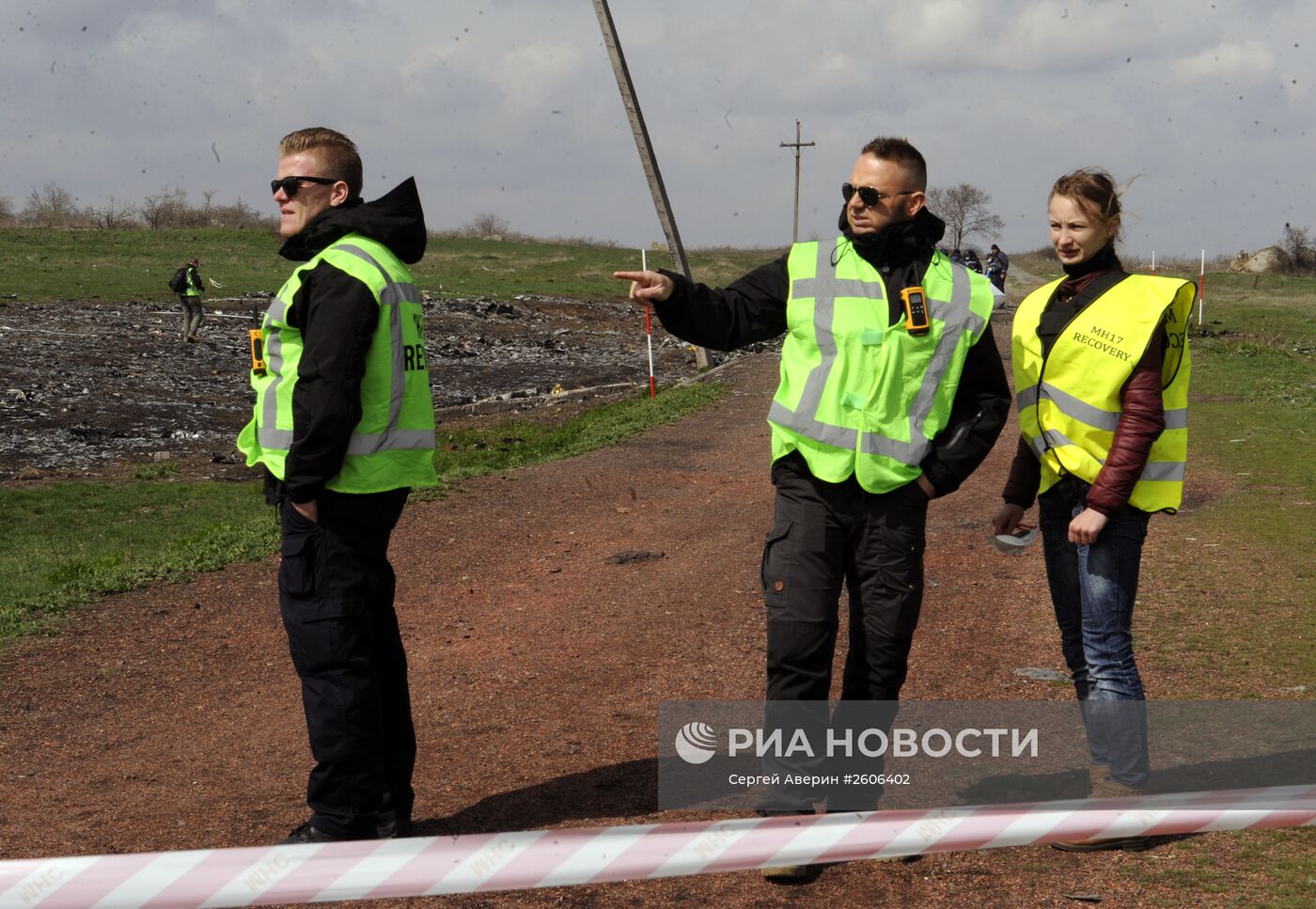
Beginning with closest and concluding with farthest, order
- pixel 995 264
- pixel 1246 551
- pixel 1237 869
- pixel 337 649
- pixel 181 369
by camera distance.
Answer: pixel 1237 869 < pixel 337 649 < pixel 1246 551 < pixel 181 369 < pixel 995 264

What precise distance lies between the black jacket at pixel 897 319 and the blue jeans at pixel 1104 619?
1.03ft

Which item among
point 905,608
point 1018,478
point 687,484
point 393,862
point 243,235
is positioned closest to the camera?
point 393,862

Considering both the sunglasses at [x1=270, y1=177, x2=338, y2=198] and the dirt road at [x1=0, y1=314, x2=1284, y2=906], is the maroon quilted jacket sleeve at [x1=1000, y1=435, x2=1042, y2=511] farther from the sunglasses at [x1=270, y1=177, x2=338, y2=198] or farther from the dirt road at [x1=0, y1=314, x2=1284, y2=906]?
the sunglasses at [x1=270, y1=177, x2=338, y2=198]

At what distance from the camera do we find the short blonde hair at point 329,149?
410 cm

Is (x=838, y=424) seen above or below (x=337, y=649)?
above

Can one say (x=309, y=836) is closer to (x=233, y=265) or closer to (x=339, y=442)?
(x=339, y=442)

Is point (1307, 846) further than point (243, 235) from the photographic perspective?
No

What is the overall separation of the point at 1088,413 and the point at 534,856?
87.2 inches

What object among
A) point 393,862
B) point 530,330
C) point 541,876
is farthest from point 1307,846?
point 530,330

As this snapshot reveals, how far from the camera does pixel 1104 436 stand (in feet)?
13.0

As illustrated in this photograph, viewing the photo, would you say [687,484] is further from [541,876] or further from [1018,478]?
[541,876]

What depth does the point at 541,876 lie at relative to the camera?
8.95 feet

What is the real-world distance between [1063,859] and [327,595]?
7.53ft

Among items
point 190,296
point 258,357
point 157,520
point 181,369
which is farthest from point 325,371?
point 190,296
